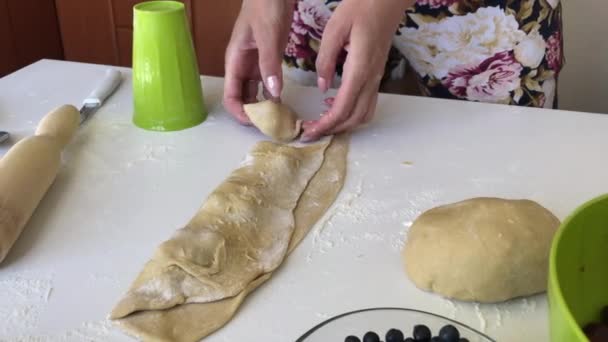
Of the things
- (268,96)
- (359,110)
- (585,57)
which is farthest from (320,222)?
(585,57)

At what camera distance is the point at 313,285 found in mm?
588

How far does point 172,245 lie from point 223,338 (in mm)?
118

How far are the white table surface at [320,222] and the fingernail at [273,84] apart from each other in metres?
0.07

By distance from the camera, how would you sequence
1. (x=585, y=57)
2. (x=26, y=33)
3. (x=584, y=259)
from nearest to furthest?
(x=584, y=259) → (x=585, y=57) → (x=26, y=33)

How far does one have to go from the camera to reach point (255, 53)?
0.91m

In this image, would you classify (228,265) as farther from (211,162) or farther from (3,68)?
(3,68)

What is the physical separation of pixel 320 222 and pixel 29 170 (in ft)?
1.09

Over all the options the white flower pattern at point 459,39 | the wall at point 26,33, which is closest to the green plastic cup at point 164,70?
the white flower pattern at point 459,39

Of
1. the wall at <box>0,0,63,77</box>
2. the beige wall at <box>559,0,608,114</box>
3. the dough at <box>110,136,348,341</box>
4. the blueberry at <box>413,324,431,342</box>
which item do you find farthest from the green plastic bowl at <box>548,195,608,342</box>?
the wall at <box>0,0,63,77</box>

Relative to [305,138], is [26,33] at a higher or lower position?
lower

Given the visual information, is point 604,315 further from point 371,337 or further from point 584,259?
point 371,337

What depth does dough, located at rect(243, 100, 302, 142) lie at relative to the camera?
84 cm

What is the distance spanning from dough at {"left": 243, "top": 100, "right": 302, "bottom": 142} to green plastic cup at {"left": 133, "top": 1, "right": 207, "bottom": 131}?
97 mm

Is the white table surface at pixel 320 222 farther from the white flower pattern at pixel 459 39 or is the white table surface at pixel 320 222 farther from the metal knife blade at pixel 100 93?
the white flower pattern at pixel 459 39
